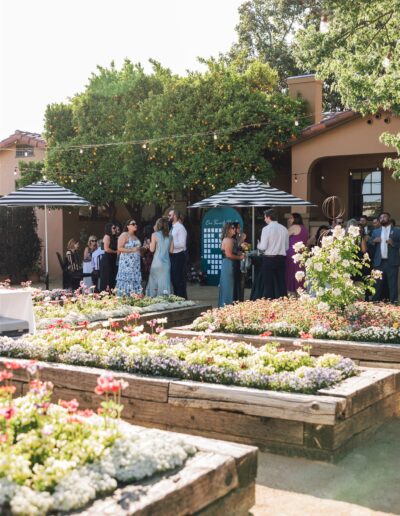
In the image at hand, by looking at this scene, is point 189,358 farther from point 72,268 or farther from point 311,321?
point 72,268

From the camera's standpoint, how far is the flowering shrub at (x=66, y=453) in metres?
2.89

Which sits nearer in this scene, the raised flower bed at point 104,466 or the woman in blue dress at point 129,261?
the raised flower bed at point 104,466

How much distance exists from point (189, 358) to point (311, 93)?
13.4m

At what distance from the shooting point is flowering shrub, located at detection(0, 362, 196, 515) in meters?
2.89

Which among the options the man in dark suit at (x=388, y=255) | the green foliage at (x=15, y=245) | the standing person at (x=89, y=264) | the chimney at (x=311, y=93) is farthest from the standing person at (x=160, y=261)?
the green foliage at (x=15, y=245)

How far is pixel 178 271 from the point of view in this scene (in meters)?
12.3

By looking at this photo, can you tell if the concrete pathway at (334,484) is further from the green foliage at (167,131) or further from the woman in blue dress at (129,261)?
the green foliage at (167,131)

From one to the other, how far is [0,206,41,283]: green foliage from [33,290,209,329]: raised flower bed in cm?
1081

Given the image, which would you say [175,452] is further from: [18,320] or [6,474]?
[18,320]

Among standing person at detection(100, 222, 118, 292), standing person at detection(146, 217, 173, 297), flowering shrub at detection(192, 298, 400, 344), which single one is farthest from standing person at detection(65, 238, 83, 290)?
flowering shrub at detection(192, 298, 400, 344)

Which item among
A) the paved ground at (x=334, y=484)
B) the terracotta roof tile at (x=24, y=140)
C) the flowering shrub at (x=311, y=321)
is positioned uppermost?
the terracotta roof tile at (x=24, y=140)

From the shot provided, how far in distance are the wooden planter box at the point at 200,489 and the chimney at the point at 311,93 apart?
48.3 feet

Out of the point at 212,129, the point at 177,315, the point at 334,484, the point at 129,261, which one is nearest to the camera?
the point at 334,484

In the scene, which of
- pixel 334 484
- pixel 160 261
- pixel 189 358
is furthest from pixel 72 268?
pixel 334 484
